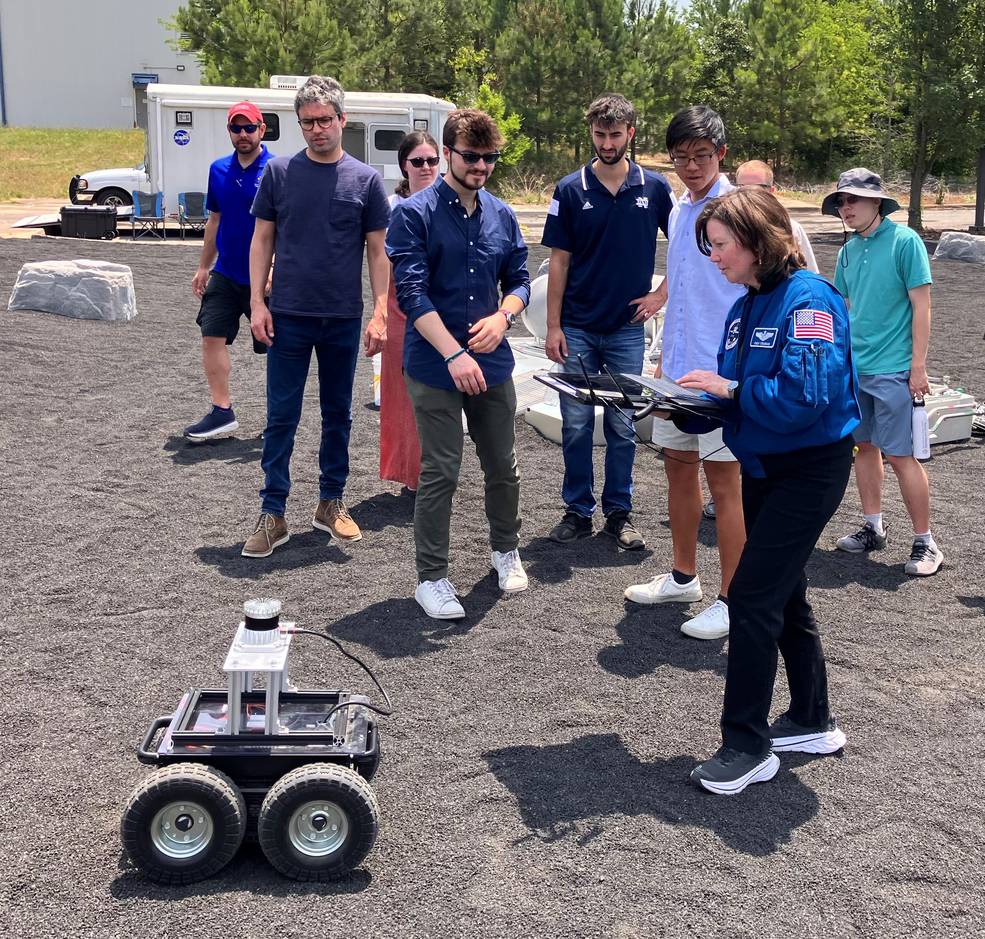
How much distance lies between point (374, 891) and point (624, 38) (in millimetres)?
40872

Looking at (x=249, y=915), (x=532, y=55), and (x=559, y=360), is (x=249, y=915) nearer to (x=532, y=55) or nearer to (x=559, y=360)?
(x=559, y=360)

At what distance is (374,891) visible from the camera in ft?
9.90

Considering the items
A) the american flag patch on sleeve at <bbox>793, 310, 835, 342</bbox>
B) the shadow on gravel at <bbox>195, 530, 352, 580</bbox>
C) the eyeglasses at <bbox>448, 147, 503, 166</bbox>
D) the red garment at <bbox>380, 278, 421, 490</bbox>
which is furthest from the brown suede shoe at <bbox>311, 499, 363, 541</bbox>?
the american flag patch on sleeve at <bbox>793, 310, 835, 342</bbox>

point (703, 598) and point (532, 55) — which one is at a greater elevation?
point (532, 55)

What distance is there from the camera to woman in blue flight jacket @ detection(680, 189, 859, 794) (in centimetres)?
325

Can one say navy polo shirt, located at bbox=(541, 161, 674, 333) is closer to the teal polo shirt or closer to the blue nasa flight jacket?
the teal polo shirt

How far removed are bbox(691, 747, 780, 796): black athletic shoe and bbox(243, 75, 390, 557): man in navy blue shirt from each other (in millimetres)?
2549

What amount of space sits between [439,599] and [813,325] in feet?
6.94

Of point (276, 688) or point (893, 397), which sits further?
point (893, 397)

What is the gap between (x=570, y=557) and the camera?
564 cm

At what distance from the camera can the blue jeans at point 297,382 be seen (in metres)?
5.41

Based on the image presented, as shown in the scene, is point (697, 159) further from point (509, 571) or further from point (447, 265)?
point (509, 571)

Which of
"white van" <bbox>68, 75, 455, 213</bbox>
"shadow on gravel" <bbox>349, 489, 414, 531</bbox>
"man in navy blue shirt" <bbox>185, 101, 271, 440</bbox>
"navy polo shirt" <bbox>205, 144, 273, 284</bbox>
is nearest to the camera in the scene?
"shadow on gravel" <bbox>349, 489, 414, 531</bbox>

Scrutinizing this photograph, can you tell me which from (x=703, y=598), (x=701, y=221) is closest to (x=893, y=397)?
(x=703, y=598)
